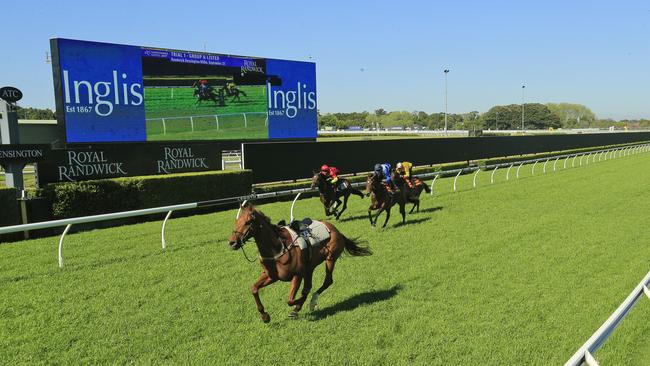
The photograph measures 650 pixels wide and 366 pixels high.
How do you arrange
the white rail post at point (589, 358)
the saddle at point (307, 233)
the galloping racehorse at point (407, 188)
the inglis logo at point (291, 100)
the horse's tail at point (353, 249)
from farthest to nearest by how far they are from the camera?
the inglis logo at point (291, 100)
the galloping racehorse at point (407, 188)
the horse's tail at point (353, 249)
the saddle at point (307, 233)
the white rail post at point (589, 358)

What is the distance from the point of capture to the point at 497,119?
127 metres

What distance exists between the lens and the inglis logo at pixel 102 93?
14.1 meters

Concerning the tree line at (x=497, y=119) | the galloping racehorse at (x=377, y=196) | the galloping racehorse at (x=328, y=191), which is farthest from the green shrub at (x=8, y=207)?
the tree line at (x=497, y=119)

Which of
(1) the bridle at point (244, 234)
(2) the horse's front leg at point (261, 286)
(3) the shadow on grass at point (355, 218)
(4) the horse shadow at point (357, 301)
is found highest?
(1) the bridle at point (244, 234)

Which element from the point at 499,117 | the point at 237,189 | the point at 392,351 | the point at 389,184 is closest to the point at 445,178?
the point at 237,189

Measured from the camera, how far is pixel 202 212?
13359 millimetres

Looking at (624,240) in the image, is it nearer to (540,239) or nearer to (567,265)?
(540,239)

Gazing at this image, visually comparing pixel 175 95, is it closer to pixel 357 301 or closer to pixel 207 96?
pixel 207 96

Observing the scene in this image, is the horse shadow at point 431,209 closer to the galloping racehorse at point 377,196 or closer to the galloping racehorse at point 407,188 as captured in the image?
the galloping racehorse at point 407,188

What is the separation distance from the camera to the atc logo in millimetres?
14102

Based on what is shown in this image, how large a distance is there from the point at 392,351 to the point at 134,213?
18.5 feet

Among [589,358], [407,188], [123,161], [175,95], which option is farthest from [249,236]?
[175,95]

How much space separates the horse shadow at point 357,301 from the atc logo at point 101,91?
1192cm

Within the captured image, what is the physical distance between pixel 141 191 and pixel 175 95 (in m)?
5.58
